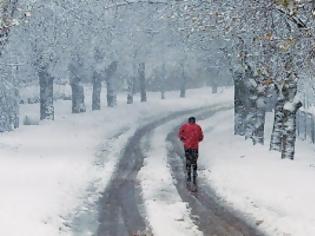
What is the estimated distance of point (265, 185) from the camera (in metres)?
15.5

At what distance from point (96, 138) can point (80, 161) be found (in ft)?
29.3

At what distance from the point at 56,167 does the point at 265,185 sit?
7.34m

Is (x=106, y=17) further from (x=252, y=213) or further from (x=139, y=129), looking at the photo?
(x=252, y=213)

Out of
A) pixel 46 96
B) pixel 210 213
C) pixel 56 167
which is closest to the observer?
pixel 210 213

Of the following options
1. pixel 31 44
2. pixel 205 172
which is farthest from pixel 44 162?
pixel 31 44

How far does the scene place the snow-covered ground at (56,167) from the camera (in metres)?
12.6

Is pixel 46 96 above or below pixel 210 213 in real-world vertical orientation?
above

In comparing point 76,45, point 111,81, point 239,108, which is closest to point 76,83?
point 76,45

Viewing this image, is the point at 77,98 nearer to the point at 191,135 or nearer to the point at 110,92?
the point at 110,92

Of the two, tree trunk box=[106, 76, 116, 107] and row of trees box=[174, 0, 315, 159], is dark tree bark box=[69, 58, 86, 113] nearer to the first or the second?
tree trunk box=[106, 76, 116, 107]

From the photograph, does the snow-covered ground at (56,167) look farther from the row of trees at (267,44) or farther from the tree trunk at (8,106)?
the row of trees at (267,44)

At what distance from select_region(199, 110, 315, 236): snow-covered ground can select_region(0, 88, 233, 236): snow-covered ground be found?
12.1ft

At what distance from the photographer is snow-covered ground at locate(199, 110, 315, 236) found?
12195mm

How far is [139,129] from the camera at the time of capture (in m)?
36.0
